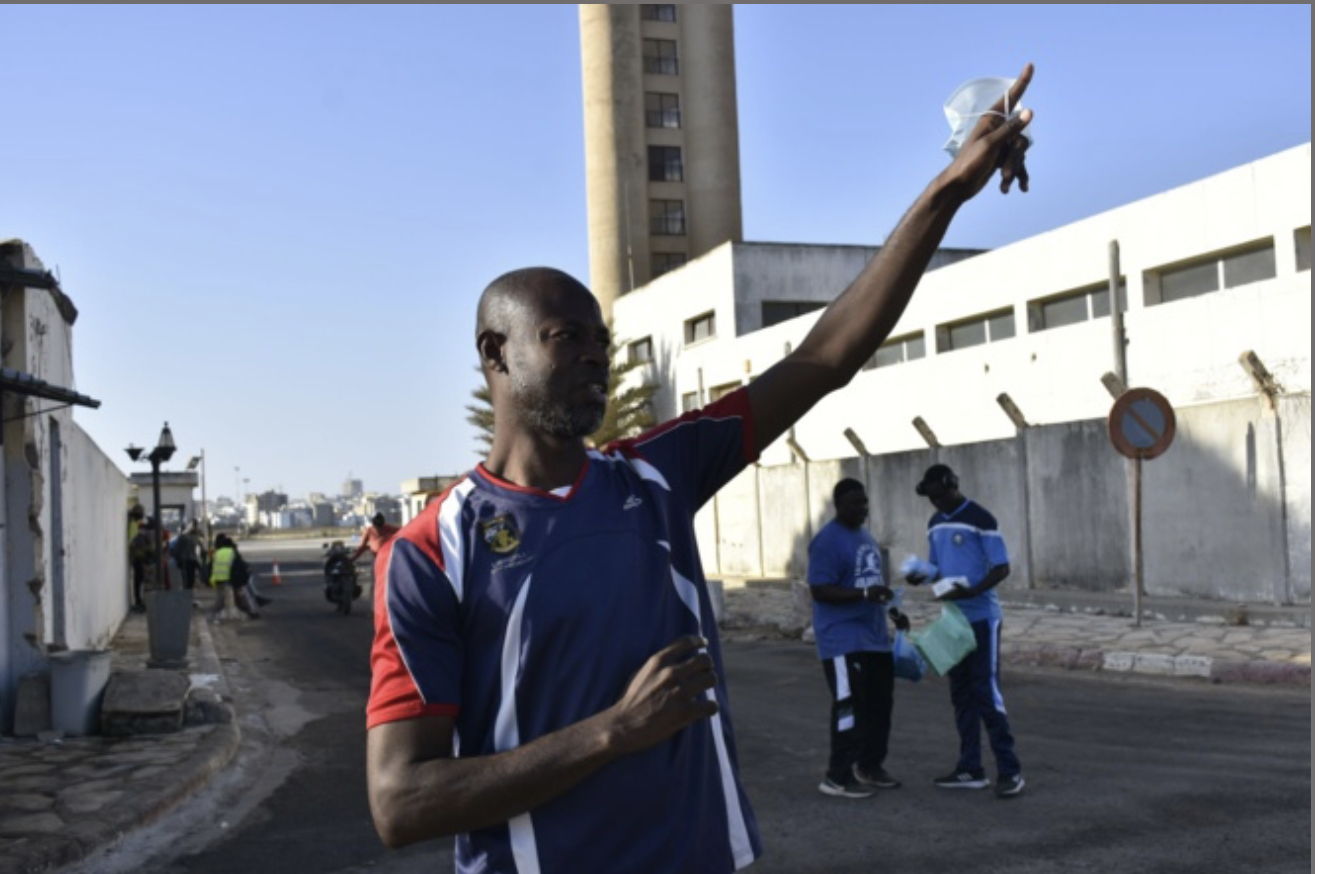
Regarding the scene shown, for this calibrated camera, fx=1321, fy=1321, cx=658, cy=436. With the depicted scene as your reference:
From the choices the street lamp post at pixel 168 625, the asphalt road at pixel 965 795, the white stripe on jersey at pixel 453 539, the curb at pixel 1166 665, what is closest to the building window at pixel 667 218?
the street lamp post at pixel 168 625

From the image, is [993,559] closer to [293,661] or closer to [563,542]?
[563,542]

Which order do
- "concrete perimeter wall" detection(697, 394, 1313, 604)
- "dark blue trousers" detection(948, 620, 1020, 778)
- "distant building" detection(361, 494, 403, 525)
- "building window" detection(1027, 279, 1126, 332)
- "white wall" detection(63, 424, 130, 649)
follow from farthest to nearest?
"distant building" detection(361, 494, 403, 525) → "building window" detection(1027, 279, 1126, 332) → "concrete perimeter wall" detection(697, 394, 1313, 604) → "white wall" detection(63, 424, 130, 649) → "dark blue trousers" detection(948, 620, 1020, 778)

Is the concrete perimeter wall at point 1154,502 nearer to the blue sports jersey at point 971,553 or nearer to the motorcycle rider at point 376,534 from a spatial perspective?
the blue sports jersey at point 971,553

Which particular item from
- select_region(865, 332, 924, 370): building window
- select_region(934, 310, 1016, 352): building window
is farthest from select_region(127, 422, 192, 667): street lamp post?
select_region(865, 332, 924, 370): building window

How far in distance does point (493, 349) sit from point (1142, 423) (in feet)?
43.0

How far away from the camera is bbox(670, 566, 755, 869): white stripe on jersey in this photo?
222 cm

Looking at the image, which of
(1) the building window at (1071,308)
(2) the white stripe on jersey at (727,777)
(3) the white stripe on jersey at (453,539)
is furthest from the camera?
(1) the building window at (1071,308)

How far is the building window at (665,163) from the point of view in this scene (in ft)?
184

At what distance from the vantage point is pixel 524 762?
1.96 m

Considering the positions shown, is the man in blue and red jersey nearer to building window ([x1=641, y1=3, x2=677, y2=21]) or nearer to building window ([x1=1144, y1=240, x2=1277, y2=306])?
building window ([x1=1144, y1=240, x2=1277, y2=306])

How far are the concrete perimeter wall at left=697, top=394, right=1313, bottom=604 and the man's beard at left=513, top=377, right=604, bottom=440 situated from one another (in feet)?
48.4

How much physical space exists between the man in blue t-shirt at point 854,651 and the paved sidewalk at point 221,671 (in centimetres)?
252

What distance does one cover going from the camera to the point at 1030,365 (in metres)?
23.3

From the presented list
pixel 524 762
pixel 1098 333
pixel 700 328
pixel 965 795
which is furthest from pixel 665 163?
pixel 524 762
